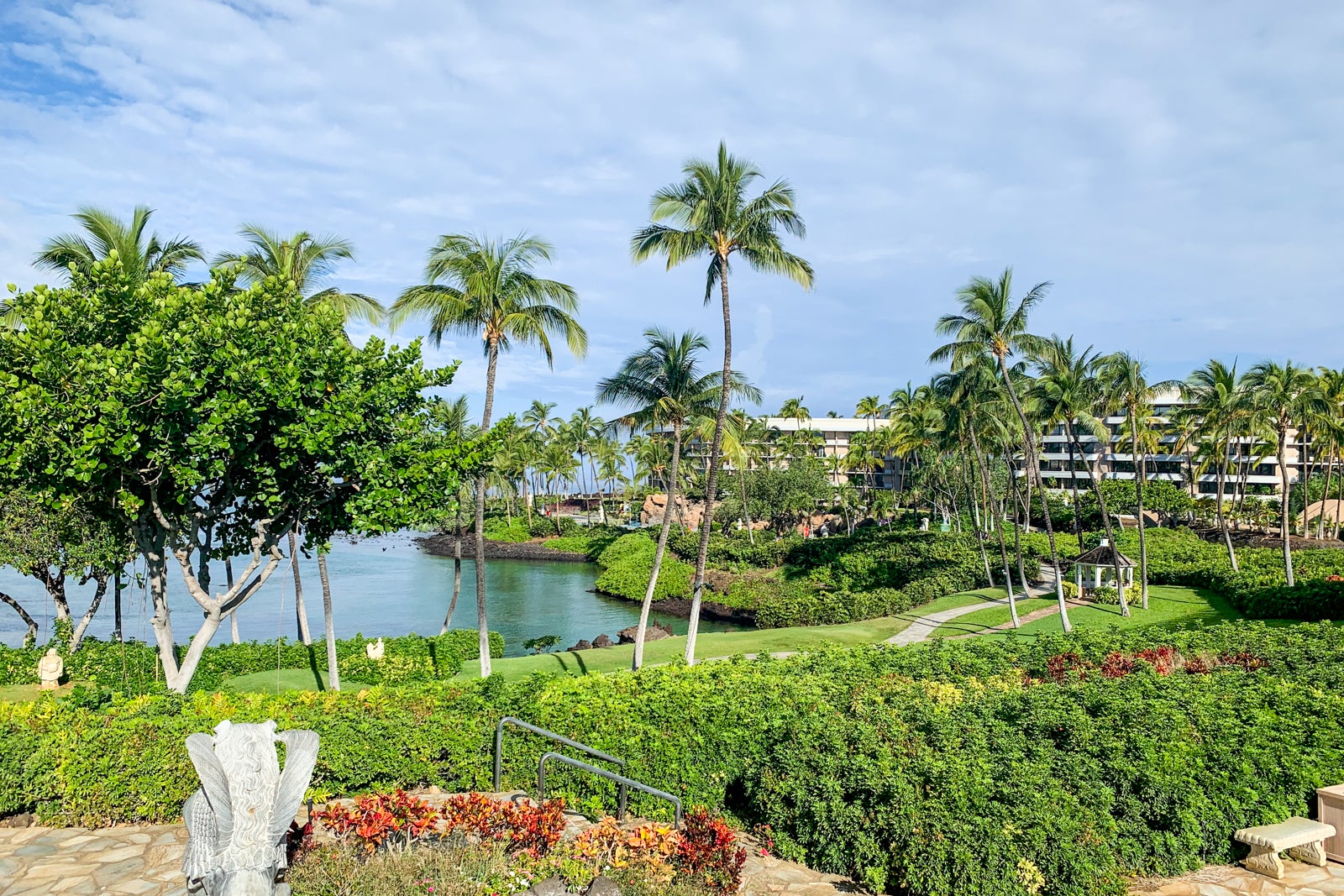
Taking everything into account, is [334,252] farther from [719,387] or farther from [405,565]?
[405,565]

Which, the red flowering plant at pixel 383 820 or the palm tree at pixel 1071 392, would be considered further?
the palm tree at pixel 1071 392

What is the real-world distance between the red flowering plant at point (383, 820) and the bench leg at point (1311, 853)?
999cm

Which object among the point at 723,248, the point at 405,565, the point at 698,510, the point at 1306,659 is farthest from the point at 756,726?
the point at 698,510

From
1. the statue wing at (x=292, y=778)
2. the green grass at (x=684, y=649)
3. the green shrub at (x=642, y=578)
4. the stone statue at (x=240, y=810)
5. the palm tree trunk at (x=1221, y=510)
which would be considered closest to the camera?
the stone statue at (x=240, y=810)

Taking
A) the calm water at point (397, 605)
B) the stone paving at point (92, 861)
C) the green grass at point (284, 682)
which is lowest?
the calm water at point (397, 605)

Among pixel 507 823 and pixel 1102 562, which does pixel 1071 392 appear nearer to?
pixel 1102 562

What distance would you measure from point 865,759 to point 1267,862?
4622 mm

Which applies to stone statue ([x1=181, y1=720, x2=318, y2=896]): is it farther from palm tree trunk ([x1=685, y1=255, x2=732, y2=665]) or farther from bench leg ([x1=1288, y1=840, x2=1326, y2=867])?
palm tree trunk ([x1=685, y1=255, x2=732, y2=665])

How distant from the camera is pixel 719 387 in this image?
2422 cm

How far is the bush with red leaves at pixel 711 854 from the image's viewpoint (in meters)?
8.30

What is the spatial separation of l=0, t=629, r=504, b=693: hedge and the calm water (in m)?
4.92

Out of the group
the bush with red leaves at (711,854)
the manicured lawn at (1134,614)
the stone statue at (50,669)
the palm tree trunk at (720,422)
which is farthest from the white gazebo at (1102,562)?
the stone statue at (50,669)

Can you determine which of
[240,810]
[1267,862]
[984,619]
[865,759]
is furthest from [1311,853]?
[984,619]

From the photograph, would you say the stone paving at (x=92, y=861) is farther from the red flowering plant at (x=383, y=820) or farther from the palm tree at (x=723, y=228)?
the palm tree at (x=723, y=228)
